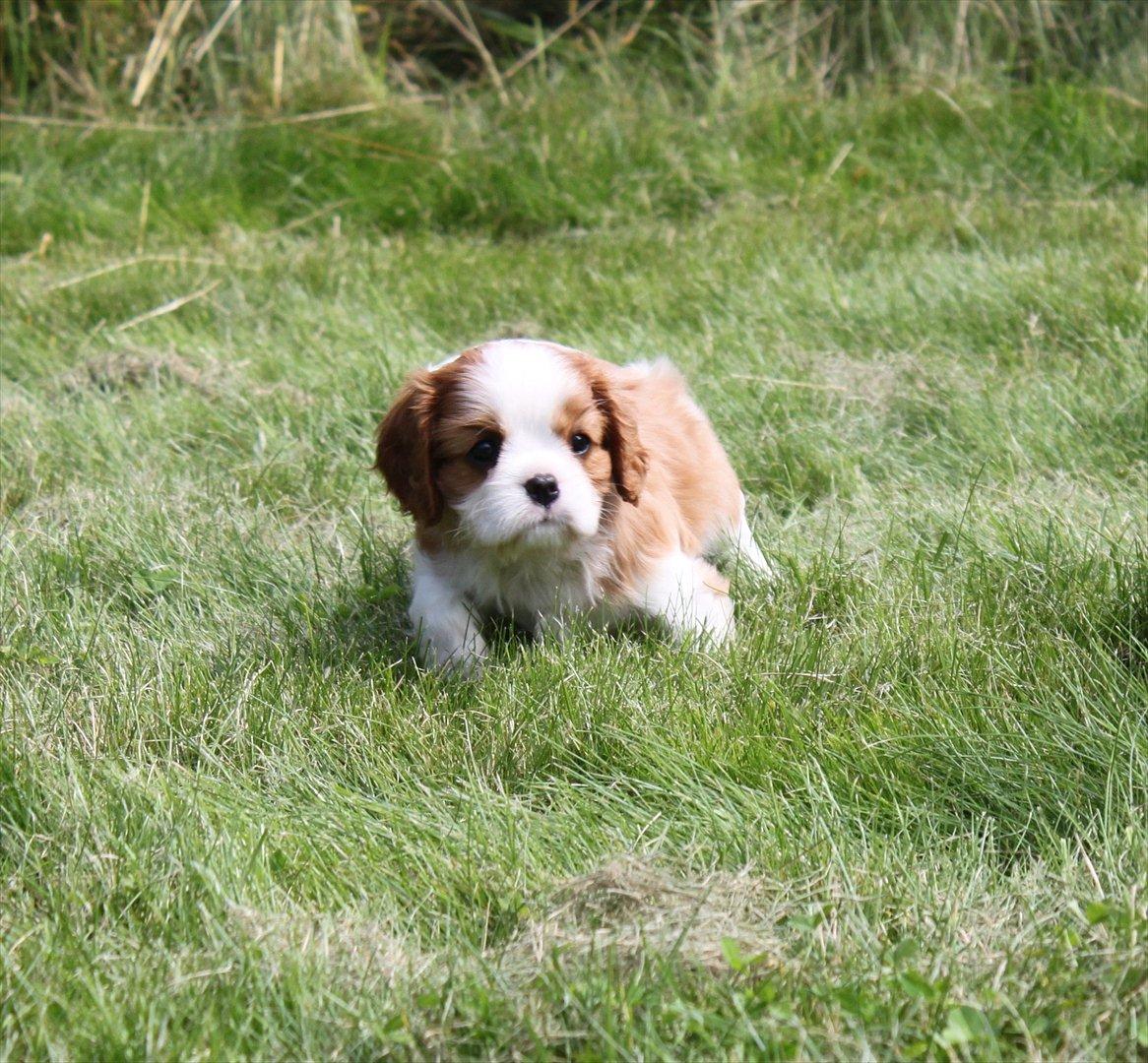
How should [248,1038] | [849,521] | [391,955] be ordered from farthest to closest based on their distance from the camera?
[849,521] < [391,955] < [248,1038]

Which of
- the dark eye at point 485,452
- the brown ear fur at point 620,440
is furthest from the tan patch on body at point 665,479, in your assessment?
the dark eye at point 485,452

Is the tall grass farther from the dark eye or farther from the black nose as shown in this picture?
the black nose

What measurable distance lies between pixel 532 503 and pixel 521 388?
0.89 feet

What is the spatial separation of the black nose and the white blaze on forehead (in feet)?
0.48

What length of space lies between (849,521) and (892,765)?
1382 mm

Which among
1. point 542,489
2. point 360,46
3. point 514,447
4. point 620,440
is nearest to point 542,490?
point 542,489

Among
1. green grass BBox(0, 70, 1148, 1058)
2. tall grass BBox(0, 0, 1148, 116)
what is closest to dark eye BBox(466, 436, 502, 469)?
green grass BBox(0, 70, 1148, 1058)

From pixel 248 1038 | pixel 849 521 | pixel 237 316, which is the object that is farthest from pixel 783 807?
pixel 237 316

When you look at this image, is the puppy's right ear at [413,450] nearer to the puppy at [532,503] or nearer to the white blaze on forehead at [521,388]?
the puppy at [532,503]

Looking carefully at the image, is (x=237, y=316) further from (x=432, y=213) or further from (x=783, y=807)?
(x=783, y=807)

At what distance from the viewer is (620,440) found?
11.6 ft

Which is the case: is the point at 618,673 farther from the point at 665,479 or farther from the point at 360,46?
the point at 360,46

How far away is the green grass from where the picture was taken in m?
2.29

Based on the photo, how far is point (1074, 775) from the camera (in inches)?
109
